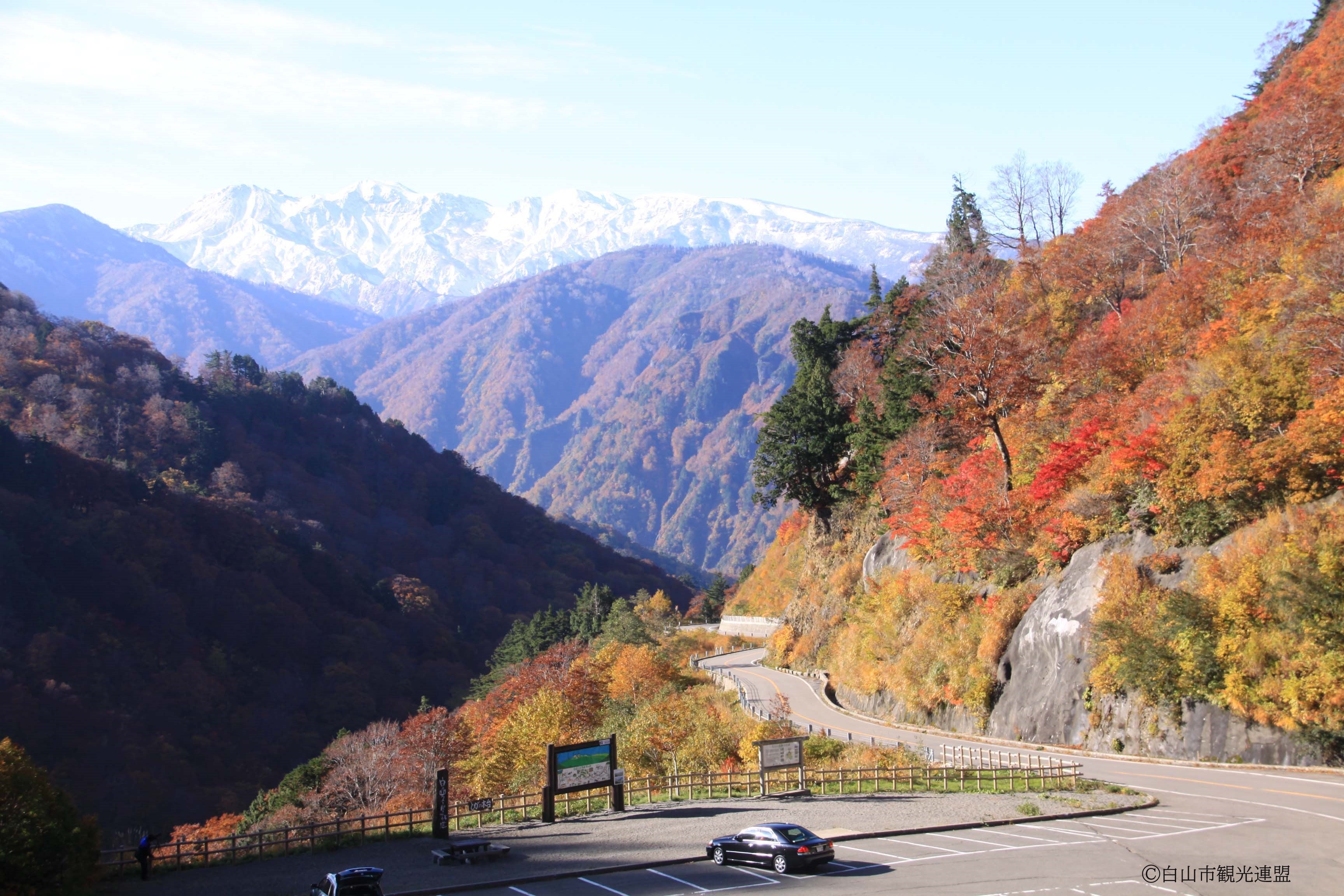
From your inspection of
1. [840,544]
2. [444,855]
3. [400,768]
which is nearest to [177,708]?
[400,768]

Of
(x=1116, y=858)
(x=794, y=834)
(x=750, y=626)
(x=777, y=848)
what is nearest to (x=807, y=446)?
(x=750, y=626)

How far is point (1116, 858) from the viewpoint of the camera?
770 inches

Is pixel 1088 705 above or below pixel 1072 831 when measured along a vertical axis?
above

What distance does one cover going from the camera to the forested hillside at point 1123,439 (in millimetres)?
28078

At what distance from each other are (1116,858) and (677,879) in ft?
28.8

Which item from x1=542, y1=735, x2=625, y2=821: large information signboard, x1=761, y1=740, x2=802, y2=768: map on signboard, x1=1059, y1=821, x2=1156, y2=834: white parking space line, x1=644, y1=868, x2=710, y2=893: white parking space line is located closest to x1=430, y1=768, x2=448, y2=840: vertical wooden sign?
x1=542, y1=735, x2=625, y2=821: large information signboard

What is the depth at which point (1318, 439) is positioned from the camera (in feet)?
92.1

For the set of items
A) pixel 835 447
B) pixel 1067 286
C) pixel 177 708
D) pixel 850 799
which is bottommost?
pixel 177 708

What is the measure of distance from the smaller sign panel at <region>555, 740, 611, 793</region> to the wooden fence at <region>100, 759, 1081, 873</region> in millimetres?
636

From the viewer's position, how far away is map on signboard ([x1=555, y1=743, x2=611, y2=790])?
26484mm

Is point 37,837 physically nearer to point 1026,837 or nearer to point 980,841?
point 980,841

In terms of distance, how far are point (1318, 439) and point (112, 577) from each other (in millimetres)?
100775

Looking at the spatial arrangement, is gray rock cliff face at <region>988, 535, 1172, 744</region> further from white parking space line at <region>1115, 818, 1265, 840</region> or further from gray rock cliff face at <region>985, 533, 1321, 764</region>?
white parking space line at <region>1115, 818, 1265, 840</region>

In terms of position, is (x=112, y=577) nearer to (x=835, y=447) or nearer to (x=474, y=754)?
(x=474, y=754)
